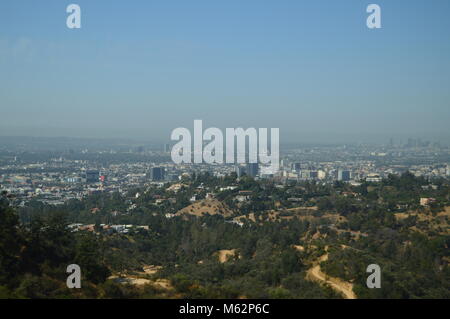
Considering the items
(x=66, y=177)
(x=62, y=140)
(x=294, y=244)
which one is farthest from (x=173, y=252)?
(x=62, y=140)

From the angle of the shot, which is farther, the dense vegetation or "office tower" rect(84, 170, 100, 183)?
"office tower" rect(84, 170, 100, 183)

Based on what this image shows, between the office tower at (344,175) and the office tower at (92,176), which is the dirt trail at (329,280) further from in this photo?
the office tower at (92,176)

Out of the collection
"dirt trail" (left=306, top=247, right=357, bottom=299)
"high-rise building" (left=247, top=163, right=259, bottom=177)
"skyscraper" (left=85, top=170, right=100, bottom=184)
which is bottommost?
"skyscraper" (left=85, top=170, right=100, bottom=184)

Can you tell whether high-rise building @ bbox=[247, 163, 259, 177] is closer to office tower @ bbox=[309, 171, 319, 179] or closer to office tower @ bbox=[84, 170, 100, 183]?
office tower @ bbox=[309, 171, 319, 179]

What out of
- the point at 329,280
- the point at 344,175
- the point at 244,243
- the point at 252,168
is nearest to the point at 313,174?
the point at 344,175

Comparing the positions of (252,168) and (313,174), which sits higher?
(252,168)

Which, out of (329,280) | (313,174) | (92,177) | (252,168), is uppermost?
(252,168)

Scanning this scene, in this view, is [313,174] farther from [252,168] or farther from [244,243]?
[244,243]

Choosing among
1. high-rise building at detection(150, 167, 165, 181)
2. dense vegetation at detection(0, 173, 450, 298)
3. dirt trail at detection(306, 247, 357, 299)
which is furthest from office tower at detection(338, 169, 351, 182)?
dirt trail at detection(306, 247, 357, 299)
